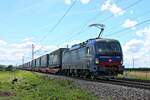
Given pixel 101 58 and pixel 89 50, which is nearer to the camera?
pixel 101 58

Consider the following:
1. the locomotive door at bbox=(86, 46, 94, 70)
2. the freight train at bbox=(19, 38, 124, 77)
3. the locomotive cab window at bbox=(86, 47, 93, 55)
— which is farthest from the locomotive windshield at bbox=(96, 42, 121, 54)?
the locomotive cab window at bbox=(86, 47, 93, 55)

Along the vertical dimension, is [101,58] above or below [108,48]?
below

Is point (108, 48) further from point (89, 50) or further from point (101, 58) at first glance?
point (89, 50)

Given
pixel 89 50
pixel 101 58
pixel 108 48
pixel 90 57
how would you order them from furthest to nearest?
pixel 89 50, pixel 90 57, pixel 108 48, pixel 101 58

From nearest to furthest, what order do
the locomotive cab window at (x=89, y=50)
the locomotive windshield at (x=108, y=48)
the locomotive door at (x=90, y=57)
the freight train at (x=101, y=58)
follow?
the freight train at (x=101, y=58)
the locomotive windshield at (x=108, y=48)
the locomotive door at (x=90, y=57)
the locomotive cab window at (x=89, y=50)

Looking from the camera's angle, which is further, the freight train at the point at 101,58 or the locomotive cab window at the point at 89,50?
the locomotive cab window at the point at 89,50

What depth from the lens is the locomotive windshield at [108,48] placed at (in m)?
31.6

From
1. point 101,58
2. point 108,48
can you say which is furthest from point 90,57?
point 108,48

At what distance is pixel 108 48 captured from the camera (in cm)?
3191

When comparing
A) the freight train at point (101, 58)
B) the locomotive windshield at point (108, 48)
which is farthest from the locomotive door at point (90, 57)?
the locomotive windshield at point (108, 48)

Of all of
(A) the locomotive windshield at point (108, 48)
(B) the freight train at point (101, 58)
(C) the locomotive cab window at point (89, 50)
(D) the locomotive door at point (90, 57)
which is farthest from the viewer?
(C) the locomotive cab window at point (89, 50)

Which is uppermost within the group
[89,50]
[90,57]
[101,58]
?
[89,50]

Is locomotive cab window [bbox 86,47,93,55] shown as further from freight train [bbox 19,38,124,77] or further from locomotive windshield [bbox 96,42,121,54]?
locomotive windshield [bbox 96,42,121,54]

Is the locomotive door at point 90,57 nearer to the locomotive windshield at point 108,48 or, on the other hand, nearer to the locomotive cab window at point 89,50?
the locomotive cab window at point 89,50
